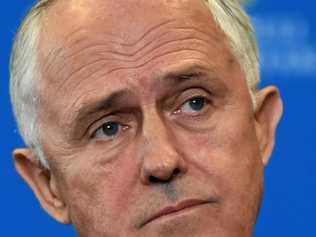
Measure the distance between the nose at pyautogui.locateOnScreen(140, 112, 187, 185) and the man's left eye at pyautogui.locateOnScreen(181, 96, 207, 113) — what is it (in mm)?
120

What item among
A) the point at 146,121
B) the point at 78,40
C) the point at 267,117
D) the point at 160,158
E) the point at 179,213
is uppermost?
the point at 78,40

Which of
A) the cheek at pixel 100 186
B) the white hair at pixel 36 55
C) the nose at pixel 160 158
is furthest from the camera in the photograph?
the white hair at pixel 36 55

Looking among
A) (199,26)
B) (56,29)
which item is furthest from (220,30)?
(56,29)

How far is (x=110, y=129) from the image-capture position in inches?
107

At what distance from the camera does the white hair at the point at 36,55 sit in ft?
9.32

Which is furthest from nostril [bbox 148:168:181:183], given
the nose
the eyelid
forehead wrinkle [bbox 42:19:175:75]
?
forehead wrinkle [bbox 42:19:175:75]

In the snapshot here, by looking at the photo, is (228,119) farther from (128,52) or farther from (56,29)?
(56,29)

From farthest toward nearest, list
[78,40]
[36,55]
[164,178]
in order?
1. [36,55]
2. [78,40]
3. [164,178]

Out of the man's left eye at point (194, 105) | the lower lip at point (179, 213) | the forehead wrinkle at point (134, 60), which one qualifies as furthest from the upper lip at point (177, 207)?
the forehead wrinkle at point (134, 60)

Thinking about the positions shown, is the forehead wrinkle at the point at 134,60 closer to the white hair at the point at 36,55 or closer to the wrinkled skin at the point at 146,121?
the wrinkled skin at the point at 146,121

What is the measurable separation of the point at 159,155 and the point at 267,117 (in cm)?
51

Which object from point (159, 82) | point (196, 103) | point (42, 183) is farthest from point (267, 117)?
point (42, 183)

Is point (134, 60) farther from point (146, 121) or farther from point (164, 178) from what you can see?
point (164, 178)

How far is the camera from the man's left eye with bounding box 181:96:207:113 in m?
2.71
